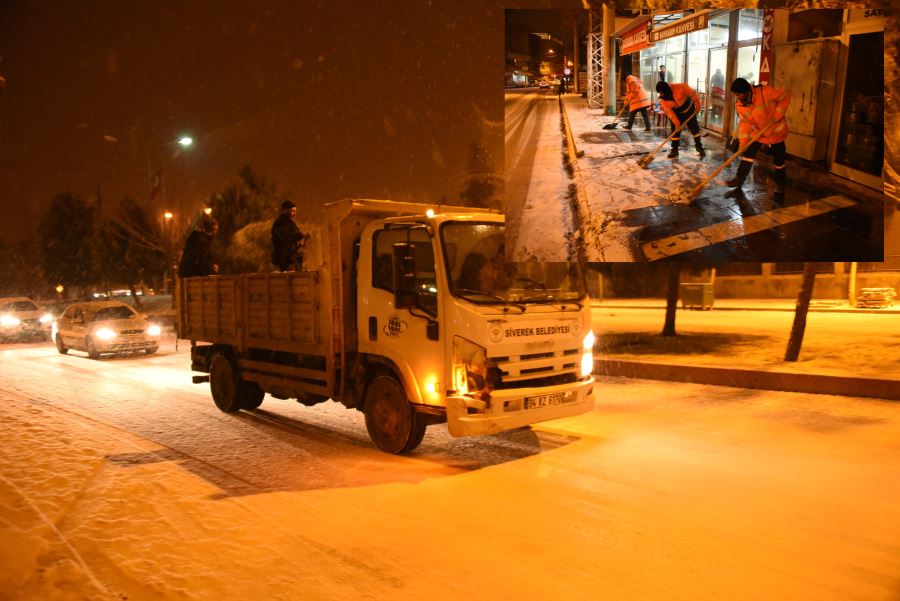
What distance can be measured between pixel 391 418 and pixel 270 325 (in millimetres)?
2420

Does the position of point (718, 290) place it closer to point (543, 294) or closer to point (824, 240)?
point (824, 240)

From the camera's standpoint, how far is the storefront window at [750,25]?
32.7ft

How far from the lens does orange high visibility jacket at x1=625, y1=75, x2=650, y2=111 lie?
11109 millimetres

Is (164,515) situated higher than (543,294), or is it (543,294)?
(543,294)

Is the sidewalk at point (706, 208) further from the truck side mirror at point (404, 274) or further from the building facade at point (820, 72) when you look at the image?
the truck side mirror at point (404, 274)

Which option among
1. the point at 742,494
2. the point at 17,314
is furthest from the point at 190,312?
the point at 17,314

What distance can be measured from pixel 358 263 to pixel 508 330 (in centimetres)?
201

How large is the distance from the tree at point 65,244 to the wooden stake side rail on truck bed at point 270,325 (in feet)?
151

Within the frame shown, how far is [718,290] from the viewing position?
1188 inches

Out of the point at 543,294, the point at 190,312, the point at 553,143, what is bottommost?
the point at 190,312

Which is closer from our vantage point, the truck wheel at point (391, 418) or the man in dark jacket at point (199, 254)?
the truck wheel at point (391, 418)

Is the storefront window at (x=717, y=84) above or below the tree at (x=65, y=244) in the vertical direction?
above

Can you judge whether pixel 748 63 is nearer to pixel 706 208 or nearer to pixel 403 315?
pixel 706 208

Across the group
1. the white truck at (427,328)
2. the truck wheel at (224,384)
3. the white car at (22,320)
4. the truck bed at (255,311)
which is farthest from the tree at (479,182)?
the white truck at (427,328)
